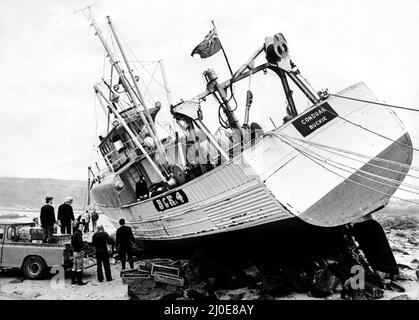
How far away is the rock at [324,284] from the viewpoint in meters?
8.55

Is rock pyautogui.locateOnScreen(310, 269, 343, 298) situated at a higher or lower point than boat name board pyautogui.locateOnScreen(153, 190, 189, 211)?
lower

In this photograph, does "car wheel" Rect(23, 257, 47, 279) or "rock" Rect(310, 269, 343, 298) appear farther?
"car wheel" Rect(23, 257, 47, 279)

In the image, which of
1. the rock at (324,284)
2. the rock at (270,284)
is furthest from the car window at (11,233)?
the rock at (324,284)

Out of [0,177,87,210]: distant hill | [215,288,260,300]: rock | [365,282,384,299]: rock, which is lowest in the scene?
[365,282,384,299]: rock

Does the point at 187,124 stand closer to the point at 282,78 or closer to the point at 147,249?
the point at 282,78

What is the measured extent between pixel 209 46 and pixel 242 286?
22.3 ft

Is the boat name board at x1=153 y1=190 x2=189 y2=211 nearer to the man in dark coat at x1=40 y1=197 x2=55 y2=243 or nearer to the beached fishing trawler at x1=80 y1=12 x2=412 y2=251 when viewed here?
the beached fishing trawler at x1=80 y1=12 x2=412 y2=251

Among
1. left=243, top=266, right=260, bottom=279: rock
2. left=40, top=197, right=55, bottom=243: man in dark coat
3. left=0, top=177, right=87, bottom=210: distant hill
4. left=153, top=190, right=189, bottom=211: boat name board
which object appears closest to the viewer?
left=243, top=266, right=260, bottom=279: rock

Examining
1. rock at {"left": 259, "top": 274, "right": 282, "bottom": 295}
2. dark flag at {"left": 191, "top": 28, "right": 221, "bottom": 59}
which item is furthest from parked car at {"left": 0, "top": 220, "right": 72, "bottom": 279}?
dark flag at {"left": 191, "top": 28, "right": 221, "bottom": 59}

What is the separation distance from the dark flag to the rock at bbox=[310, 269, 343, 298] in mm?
6770

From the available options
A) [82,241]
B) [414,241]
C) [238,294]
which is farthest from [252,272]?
[414,241]

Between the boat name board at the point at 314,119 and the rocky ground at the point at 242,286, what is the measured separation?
3.49m

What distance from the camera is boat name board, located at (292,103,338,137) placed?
923cm

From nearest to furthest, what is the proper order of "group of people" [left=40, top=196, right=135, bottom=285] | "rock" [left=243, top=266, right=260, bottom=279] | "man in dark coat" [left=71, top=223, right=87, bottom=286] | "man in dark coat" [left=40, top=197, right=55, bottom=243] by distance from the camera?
"rock" [left=243, top=266, right=260, bottom=279] → "man in dark coat" [left=71, top=223, right=87, bottom=286] → "group of people" [left=40, top=196, right=135, bottom=285] → "man in dark coat" [left=40, top=197, right=55, bottom=243]
